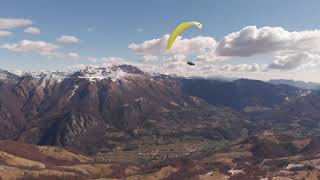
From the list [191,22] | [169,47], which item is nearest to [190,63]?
[169,47]

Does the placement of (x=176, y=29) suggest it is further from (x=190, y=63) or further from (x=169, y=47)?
(x=190, y=63)

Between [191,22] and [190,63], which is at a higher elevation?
[191,22]

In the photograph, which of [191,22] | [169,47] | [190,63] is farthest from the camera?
[190,63]

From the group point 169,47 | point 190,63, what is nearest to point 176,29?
point 169,47

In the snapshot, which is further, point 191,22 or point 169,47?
point 169,47

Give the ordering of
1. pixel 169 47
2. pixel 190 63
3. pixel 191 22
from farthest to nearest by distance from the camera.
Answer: pixel 190 63, pixel 169 47, pixel 191 22

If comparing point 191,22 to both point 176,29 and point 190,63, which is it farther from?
point 190,63

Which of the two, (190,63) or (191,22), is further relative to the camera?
(190,63)
